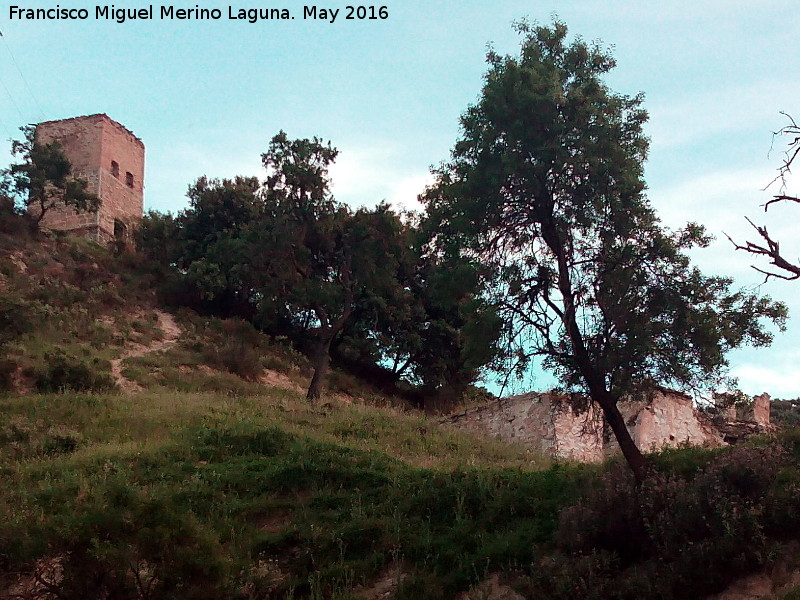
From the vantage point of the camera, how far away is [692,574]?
764 centimetres

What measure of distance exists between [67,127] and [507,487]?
101 feet

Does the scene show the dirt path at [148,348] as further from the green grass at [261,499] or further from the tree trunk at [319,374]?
the tree trunk at [319,374]

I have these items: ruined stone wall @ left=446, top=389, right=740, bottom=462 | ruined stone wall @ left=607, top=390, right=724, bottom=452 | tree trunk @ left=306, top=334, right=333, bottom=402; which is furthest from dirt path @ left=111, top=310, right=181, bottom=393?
ruined stone wall @ left=607, top=390, right=724, bottom=452

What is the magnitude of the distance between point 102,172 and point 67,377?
17417 millimetres

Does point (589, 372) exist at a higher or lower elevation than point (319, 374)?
lower

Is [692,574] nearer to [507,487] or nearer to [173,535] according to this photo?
[507,487]

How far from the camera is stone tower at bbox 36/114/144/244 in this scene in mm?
32969

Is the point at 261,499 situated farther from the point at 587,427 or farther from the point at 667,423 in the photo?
the point at 667,423

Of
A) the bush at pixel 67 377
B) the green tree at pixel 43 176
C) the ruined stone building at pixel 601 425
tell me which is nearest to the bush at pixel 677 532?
the ruined stone building at pixel 601 425

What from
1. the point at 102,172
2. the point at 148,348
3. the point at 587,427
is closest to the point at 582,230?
the point at 587,427

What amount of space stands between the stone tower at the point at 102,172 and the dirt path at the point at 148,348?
789 cm

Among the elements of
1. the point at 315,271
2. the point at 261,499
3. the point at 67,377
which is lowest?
the point at 261,499

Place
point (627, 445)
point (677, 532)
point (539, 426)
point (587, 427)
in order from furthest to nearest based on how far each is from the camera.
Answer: point (539, 426), point (587, 427), point (627, 445), point (677, 532)

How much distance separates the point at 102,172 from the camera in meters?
33.8
